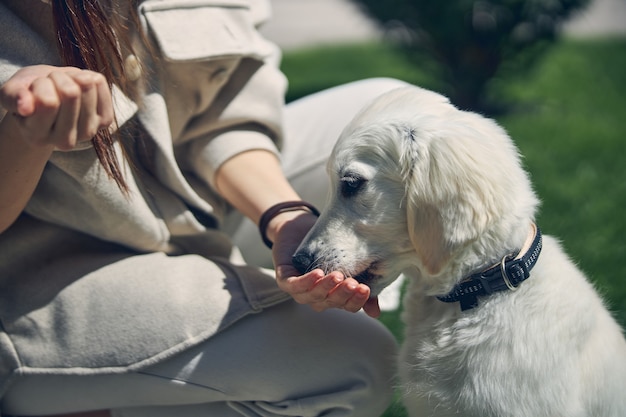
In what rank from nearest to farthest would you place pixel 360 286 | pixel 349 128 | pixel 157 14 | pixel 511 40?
pixel 360 286, pixel 349 128, pixel 157 14, pixel 511 40

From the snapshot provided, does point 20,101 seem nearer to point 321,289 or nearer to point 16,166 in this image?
point 16,166

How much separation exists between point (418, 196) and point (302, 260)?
354 millimetres

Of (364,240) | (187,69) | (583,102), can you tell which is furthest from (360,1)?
(364,240)

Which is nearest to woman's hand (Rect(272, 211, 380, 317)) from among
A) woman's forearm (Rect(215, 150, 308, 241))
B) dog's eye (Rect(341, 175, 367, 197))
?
woman's forearm (Rect(215, 150, 308, 241))

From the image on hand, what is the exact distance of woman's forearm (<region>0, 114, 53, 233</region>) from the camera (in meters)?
1.96

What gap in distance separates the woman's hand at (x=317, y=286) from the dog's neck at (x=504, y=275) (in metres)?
0.25

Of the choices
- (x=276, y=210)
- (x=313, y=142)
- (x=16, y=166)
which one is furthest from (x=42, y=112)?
(x=313, y=142)

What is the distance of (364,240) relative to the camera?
2096mm

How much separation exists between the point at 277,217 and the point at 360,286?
0.49 meters

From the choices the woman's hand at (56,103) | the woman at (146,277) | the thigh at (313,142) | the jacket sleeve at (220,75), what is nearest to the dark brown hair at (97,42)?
the woman at (146,277)

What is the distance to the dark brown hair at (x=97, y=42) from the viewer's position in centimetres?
201

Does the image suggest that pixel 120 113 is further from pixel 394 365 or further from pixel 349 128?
pixel 394 365

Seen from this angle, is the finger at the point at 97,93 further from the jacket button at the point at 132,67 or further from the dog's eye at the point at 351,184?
the dog's eye at the point at 351,184

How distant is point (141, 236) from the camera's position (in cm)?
231
